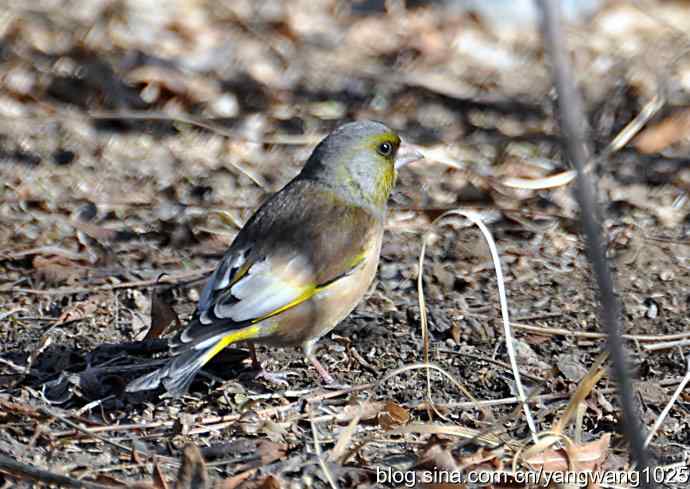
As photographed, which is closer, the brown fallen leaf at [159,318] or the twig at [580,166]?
the twig at [580,166]

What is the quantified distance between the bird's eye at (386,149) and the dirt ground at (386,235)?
0.44 m

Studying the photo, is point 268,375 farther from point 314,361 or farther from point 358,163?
point 358,163

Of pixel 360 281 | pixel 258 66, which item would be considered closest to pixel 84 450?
pixel 360 281

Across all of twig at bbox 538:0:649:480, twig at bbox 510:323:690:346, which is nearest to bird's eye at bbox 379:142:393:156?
twig at bbox 510:323:690:346

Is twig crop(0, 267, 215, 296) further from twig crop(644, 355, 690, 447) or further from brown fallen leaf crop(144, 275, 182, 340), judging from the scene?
twig crop(644, 355, 690, 447)

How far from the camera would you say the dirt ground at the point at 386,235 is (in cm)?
398

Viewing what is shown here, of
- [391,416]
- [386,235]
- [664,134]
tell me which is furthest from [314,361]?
[664,134]

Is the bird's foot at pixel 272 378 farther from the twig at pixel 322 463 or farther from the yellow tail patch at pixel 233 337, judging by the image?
the twig at pixel 322 463

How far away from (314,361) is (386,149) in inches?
48.3

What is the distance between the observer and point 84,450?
3.88 meters

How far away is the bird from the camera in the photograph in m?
4.13

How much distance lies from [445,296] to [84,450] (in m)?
2.12

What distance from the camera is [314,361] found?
458 cm

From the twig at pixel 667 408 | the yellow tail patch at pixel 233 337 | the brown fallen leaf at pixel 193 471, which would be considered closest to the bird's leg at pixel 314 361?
the yellow tail patch at pixel 233 337
